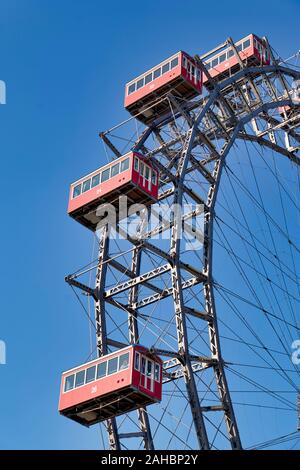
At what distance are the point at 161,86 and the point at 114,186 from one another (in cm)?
779

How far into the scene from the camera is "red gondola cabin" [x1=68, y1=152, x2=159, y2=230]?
50.4m

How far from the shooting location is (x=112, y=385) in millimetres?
43969

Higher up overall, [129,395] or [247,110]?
[247,110]

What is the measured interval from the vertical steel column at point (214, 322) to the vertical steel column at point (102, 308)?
5.51m

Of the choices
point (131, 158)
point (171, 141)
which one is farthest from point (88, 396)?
point (171, 141)

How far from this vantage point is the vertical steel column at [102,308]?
4772 centimetres

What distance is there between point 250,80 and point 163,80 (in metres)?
6.83

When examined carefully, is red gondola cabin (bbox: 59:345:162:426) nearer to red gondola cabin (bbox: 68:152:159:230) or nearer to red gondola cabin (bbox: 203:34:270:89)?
red gondola cabin (bbox: 68:152:159:230)

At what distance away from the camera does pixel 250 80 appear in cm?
5909

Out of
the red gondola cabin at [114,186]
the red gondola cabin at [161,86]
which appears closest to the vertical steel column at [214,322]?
the red gondola cabin at [114,186]

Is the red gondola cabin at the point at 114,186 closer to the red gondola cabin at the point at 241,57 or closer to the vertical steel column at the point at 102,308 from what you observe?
the vertical steel column at the point at 102,308

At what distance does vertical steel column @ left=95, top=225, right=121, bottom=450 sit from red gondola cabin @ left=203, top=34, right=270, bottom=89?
14.6 metres

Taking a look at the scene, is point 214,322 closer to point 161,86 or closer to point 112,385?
point 112,385
